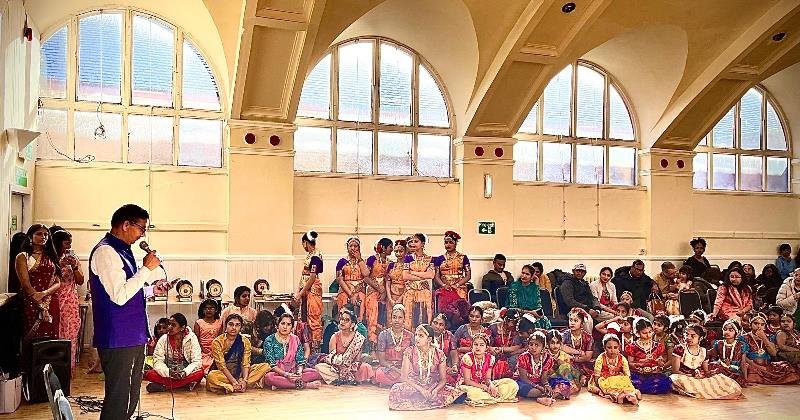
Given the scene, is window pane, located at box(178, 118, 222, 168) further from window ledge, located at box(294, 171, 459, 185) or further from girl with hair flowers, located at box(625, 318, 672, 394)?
girl with hair flowers, located at box(625, 318, 672, 394)

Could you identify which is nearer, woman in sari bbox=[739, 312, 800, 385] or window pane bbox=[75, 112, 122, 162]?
woman in sari bbox=[739, 312, 800, 385]

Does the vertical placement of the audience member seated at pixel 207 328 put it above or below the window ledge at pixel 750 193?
below

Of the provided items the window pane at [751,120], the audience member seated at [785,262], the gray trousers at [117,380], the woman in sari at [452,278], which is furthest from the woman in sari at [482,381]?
the window pane at [751,120]

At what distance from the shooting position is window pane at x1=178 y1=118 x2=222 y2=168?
944 cm

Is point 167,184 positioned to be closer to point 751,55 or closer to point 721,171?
point 751,55

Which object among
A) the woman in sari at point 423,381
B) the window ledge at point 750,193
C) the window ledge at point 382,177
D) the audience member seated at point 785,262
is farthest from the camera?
the window ledge at point 750,193

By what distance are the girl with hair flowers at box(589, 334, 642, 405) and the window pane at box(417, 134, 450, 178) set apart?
4616 mm

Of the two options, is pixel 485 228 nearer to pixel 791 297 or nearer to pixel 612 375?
pixel 612 375

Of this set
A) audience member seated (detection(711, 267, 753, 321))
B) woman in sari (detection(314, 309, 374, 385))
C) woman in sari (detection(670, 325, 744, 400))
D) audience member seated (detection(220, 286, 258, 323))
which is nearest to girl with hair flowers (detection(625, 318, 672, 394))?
woman in sari (detection(670, 325, 744, 400))

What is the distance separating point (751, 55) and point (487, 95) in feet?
14.0

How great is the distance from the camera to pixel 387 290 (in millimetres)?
8312

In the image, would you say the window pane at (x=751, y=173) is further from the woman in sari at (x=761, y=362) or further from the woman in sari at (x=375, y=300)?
the woman in sari at (x=375, y=300)

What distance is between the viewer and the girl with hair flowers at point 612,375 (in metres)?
6.79

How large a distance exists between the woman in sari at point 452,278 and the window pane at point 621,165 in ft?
15.6
